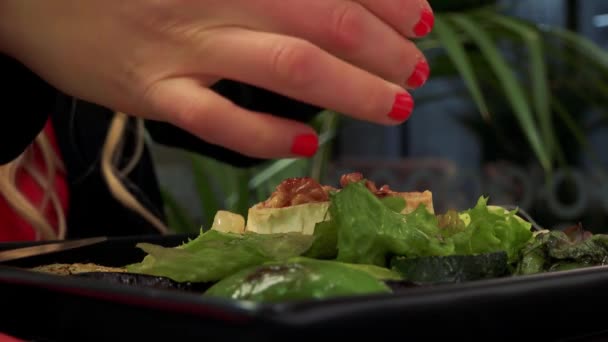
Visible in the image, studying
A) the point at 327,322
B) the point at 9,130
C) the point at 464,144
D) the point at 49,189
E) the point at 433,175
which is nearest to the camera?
the point at 327,322

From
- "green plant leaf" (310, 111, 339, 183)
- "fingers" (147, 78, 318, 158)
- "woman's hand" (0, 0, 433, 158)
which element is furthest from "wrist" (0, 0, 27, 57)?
"green plant leaf" (310, 111, 339, 183)

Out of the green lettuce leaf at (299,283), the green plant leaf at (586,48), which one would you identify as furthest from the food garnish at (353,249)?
the green plant leaf at (586,48)

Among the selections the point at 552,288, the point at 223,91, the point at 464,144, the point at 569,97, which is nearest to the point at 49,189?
the point at 223,91

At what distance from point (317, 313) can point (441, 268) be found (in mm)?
235

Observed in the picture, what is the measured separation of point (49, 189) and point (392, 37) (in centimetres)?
84

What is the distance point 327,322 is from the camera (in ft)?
1.16

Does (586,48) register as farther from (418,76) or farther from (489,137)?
(489,137)

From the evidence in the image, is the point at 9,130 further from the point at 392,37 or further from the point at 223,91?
the point at 392,37

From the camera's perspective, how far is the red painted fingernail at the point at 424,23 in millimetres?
562

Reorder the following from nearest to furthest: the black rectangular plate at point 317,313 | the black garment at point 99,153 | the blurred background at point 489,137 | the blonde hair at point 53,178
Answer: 1. the black rectangular plate at point 317,313
2. the blonde hair at point 53,178
3. the black garment at point 99,153
4. the blurred background at point 489,137

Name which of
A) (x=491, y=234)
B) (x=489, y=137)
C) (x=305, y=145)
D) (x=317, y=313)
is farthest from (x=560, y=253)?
(x=489, y=137)

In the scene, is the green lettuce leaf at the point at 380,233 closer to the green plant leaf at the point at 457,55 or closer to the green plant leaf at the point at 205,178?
the green plant leaf at the point at 457,55

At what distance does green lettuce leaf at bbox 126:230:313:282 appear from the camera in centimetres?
57

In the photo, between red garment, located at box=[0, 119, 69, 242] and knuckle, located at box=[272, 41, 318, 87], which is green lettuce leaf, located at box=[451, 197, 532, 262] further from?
red garment, located at box=[0, 119, 69, 242]
